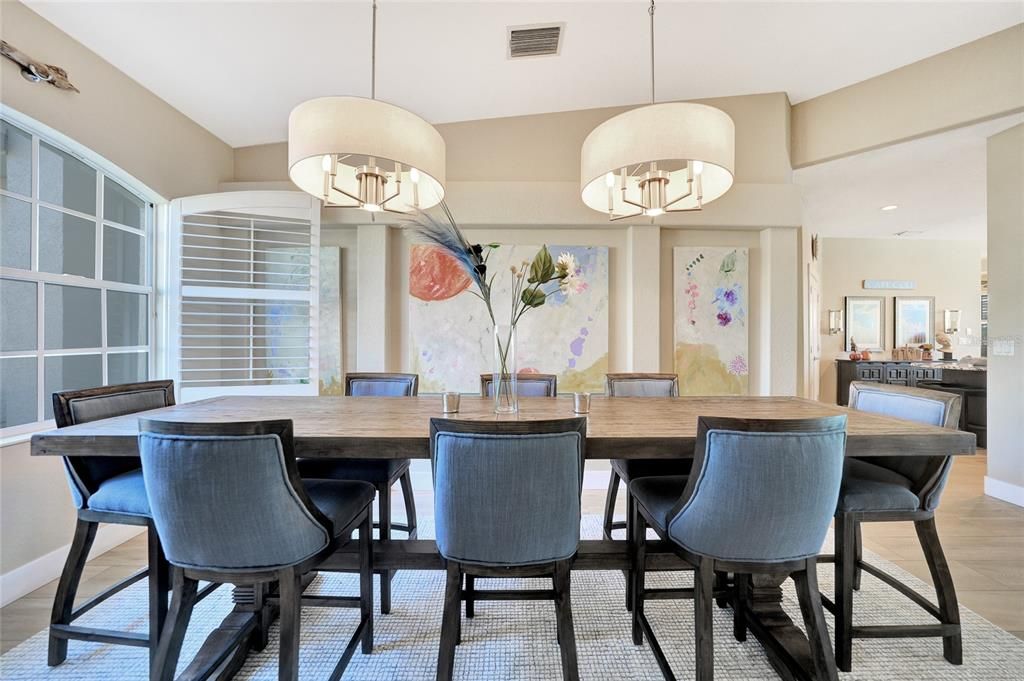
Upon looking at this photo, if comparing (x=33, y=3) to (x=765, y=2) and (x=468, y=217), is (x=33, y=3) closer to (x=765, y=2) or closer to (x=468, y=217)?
(x=468, y=217)

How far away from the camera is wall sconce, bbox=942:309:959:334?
22.7 feet

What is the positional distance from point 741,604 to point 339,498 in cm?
167

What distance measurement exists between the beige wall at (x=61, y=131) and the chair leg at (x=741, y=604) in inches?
128

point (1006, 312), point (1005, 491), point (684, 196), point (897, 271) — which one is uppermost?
point (897, 271)

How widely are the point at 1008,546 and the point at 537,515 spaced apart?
3187mm

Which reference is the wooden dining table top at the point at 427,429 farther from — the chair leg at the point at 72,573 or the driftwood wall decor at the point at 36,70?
the driftwood wall decor at the point at 36,70

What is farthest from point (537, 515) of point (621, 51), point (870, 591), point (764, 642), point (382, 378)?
point (621, 51)

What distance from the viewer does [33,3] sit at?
1.93 metres

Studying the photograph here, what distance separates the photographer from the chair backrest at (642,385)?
8.10 feet

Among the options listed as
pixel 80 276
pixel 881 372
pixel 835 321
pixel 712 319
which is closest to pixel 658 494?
pixel 712 319

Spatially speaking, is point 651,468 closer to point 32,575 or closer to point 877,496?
point 877,496

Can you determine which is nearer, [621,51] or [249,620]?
[249,620]

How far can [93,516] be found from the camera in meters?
1.50

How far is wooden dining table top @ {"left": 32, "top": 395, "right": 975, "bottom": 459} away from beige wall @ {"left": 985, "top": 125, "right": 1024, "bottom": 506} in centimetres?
237
